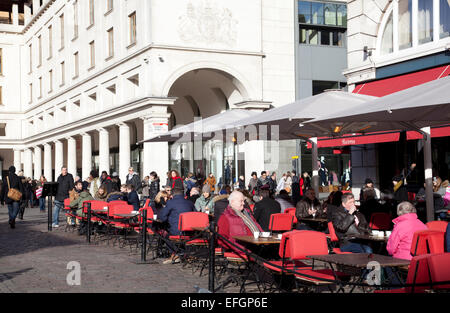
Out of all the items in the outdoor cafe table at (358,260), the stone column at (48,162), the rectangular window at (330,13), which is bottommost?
the outdoor cafe table at (358,260)

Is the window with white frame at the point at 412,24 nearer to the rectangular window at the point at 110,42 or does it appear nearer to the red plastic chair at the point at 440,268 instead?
the red plastic chair at the point at 440,268

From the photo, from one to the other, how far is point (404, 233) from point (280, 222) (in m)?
3.57

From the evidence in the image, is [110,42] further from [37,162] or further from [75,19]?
[37,162]

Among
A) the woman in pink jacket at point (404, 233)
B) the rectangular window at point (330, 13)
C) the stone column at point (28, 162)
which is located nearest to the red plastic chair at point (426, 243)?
the woman in pink jacket at point (404, 233)

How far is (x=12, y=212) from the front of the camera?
1892cm

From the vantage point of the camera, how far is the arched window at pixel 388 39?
58.4 ft

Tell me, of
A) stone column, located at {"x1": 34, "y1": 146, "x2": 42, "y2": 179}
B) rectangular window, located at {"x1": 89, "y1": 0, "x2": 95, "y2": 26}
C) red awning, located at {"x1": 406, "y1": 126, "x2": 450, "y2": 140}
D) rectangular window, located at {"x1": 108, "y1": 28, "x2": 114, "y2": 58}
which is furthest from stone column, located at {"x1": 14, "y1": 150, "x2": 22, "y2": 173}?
red awning, located at {"x1": 406, "y1": 126, "x2": 450, "y2": 140}

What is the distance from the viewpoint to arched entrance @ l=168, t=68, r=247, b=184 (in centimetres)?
3089

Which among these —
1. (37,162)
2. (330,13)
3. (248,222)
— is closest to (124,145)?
(330,13)

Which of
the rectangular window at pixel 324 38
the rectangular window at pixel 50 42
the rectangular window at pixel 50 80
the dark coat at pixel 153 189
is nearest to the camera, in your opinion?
the dark coat at pixel 153 189

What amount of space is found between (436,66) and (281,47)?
624 inches

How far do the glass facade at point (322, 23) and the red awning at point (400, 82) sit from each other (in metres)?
14.5

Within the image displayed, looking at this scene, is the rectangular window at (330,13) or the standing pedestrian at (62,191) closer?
the standing pedestrian at (62,191)

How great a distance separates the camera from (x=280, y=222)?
35.2ft
